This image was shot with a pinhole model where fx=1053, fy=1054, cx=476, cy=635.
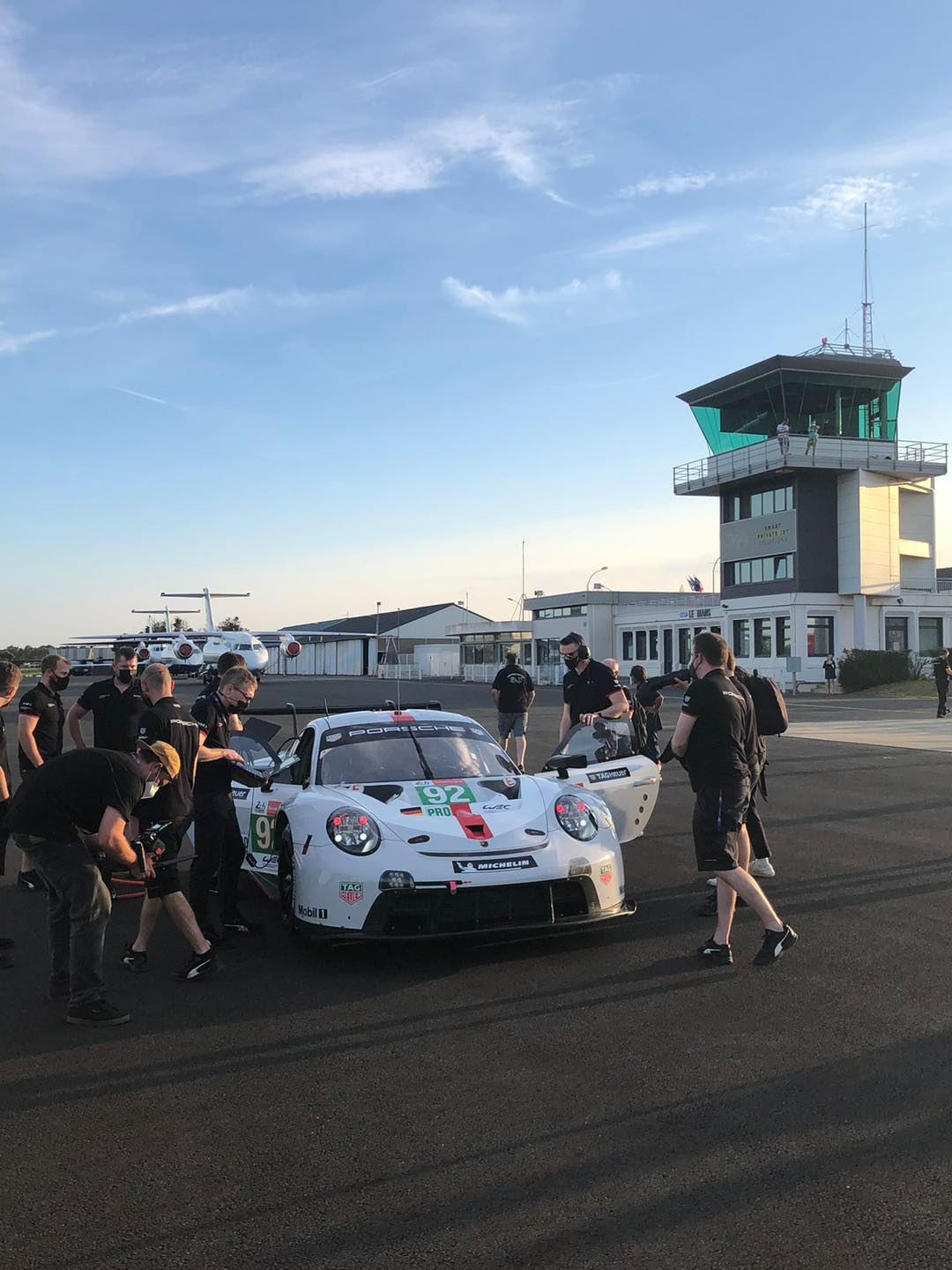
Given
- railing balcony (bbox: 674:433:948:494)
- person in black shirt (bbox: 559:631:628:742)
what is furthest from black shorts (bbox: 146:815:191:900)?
railing balcony (bbox: 674:433:948:494)

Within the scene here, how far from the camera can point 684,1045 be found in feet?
14.7

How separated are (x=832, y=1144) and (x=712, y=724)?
2561 millimetres

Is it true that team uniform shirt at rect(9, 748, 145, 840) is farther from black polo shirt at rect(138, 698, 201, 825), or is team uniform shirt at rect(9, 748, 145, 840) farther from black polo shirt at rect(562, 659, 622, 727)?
black polo shirt at rect(562, 659, 622, 727)

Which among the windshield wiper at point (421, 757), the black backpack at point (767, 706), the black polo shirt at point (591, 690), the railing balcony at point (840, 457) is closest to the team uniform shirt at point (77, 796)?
the windshield wiper at point (421, 757)

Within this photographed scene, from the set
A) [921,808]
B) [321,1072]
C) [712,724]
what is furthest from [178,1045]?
[921,808]

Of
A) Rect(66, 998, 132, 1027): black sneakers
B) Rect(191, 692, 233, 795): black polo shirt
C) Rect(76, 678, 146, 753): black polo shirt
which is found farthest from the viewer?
Rect(76, 678, 146, 753): black polo shirt

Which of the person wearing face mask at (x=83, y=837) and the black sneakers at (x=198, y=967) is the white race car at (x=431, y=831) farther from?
the person wearing face mask at (x=83, y=837)

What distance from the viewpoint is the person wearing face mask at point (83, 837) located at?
195 inches

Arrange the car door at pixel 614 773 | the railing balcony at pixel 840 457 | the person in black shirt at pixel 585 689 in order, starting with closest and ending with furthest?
the car door at pixel 614 773 < the person in black shirt at pixel 585 689 < the railing balcony at pixel 840 457

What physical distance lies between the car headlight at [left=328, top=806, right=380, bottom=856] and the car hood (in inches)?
3.2

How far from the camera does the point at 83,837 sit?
5.07 metres

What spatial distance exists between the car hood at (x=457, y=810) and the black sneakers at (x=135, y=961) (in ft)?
4.57

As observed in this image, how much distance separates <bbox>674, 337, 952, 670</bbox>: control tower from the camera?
153ft

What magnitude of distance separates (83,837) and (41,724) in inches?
145
